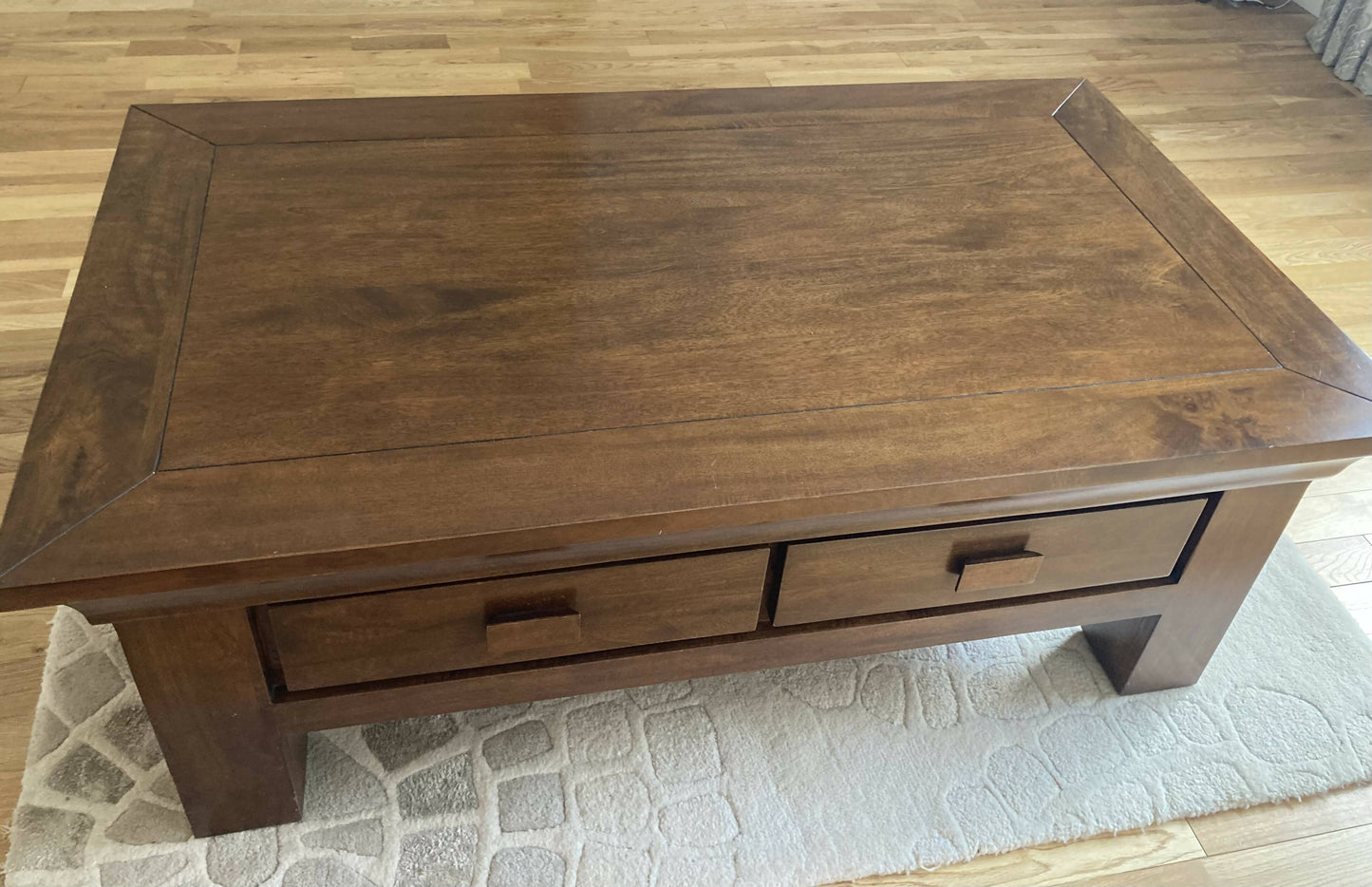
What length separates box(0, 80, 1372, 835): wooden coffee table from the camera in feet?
3.29

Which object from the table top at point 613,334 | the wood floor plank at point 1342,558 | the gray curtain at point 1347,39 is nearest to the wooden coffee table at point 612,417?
the table top at point 613,334

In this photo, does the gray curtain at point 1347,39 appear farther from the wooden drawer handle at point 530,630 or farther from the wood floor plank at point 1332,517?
the wooden drawer handle at point 530,630

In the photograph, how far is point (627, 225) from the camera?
4.32 ft

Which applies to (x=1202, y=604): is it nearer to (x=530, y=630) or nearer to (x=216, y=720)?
(x=530, y=630)

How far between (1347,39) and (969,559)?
7.81 feet

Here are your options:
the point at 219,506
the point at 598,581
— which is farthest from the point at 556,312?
the point at 219,506

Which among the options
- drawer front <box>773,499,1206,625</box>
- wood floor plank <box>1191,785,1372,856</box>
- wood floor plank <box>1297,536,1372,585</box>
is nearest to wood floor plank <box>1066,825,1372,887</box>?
wood floor plank <box>1191,785,1372,856</box>

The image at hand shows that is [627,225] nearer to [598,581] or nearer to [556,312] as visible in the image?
[556,312]

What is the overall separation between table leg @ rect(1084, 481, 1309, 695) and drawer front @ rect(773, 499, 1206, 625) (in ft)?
0.16

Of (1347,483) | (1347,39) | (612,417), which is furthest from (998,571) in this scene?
(1347,39)

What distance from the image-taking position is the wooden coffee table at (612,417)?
3.29 feet

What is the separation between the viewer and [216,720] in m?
1.12

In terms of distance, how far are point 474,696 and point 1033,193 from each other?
91 centimetres

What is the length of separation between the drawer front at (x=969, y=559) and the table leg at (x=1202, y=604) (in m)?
0.05
